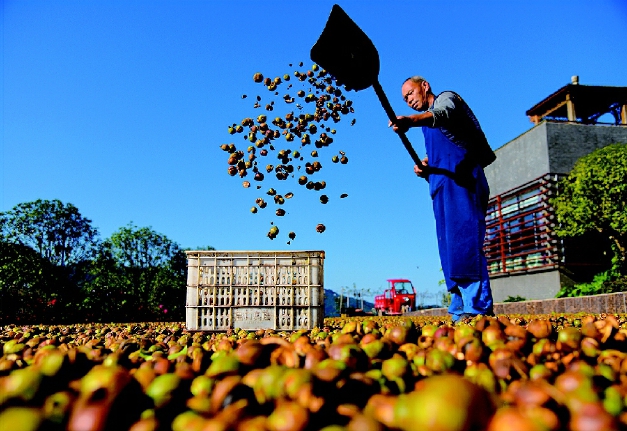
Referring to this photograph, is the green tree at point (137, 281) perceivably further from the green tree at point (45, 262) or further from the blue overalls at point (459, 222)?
the blue overalls at point (459, 222)

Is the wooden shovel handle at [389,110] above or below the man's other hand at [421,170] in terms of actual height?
above

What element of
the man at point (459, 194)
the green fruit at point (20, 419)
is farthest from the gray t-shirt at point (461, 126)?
the green fruit at point (20, 419)

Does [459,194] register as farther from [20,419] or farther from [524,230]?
[524,230]

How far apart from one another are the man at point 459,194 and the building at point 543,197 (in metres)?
12.4

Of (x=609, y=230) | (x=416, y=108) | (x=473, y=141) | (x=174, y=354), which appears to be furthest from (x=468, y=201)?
(x=609, y=230)

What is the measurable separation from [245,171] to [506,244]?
14458 mm

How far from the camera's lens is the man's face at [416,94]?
16.5 feet

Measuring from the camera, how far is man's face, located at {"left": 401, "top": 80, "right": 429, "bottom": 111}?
5031 millimetres

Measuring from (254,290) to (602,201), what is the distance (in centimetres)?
1199

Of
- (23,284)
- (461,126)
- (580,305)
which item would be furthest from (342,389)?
(23,284)

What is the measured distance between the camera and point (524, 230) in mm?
17312

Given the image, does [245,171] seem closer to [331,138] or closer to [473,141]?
[331,138]

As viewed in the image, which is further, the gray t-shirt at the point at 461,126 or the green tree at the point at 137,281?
the green tree at the point at 137,281

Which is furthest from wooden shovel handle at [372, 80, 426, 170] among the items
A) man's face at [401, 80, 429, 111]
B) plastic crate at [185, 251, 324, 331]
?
plastic crate at [185, 251, 324, 331]
